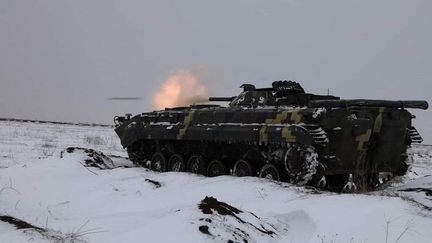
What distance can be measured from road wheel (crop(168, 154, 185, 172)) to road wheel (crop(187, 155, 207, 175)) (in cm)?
26

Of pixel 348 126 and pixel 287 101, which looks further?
pixel 287 101

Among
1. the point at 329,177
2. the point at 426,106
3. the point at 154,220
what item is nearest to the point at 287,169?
the point at 329,177

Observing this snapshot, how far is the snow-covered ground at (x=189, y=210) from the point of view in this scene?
4902mm

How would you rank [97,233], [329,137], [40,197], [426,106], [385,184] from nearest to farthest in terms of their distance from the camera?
[97,233]
[40,197]
[329,137]
[426,106]
[385,184]

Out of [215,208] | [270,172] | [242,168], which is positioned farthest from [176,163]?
[215,208]

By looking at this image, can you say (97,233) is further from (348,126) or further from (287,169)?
(348,126)

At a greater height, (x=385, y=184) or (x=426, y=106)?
(x=426, y=106)

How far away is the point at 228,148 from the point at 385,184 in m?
3.62

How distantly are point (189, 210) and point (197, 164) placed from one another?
26.0 feet

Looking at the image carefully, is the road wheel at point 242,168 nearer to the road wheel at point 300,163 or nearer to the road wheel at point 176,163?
the road wheel at point 300,163

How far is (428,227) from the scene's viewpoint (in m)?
5.68

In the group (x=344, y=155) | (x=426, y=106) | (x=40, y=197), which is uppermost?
→ (x=426, y=106)

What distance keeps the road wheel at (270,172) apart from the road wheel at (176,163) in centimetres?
331

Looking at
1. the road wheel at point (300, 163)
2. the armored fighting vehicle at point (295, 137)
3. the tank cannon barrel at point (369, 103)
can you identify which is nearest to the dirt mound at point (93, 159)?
the armored fighting vehicle at point (295, 137)
